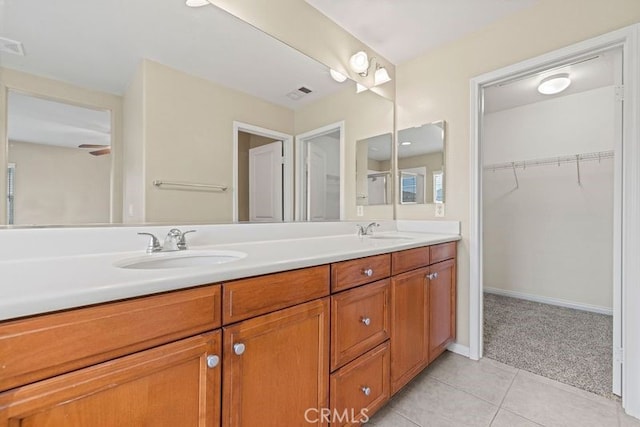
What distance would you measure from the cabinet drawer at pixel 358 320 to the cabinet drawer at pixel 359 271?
0.03 meters

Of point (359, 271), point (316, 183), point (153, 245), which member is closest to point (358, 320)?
point (359, 271)

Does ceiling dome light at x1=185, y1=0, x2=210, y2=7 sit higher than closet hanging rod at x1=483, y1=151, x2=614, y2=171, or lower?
higher

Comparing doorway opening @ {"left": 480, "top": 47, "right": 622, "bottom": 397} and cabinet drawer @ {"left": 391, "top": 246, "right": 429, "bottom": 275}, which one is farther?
doorway opening @ {"left": 480, "top": 47, "right": 622, "bottom": 397}

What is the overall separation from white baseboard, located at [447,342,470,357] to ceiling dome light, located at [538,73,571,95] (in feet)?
8.09

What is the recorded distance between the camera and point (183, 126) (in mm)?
1301

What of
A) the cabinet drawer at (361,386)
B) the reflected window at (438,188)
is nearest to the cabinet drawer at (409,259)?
the cabinet drawer at (361,386)

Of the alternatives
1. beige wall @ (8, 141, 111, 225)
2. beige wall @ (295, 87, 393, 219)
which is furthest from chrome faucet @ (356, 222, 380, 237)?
beige wall @ (8, 141, 111, 225)

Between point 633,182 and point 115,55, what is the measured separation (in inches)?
96.5

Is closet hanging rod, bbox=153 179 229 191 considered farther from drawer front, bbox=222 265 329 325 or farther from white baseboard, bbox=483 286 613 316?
white baseboard, bbox=483 286 613 316

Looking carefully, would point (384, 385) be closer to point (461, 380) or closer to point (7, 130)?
point (461, 380)

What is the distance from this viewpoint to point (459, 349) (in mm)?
2021

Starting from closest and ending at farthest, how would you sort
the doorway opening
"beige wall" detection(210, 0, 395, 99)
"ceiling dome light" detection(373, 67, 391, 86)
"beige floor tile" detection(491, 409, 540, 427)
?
"beige floor tile" detection(491, 409, 540, 427)
"beige wall" detection(210, 0, 395, 99)
"ceiling dome light" detection(373, 67, 391, 86)
the doorway opening

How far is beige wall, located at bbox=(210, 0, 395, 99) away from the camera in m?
1.52

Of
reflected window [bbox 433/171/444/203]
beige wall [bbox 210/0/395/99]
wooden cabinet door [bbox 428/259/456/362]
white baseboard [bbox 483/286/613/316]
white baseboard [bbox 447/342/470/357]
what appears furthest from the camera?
white baseboard [bbox 483/286/613/316]
